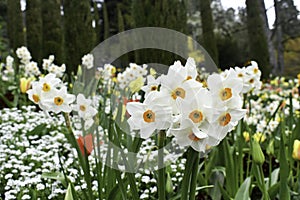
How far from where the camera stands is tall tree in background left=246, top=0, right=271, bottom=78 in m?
7.58

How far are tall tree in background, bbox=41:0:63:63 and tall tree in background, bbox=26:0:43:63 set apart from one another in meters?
0.09

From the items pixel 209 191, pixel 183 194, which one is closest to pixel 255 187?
pixel 209 191

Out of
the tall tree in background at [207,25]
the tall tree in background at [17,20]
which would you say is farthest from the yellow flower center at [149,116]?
A: the tall tree in background at [207,25]

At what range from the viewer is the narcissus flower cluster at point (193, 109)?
788mm

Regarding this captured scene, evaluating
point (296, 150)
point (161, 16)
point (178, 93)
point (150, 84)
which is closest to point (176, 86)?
point (178, 93)

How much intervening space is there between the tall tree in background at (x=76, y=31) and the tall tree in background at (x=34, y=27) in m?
0.54

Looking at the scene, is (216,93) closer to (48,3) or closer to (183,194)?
(183,194)

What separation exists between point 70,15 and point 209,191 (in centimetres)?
382

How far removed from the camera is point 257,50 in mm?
7633

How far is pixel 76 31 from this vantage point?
17.1 feet

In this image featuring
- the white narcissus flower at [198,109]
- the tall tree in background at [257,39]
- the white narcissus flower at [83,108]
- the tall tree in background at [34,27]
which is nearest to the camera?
the white narcissus flower at [198,109]

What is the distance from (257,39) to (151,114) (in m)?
7.17

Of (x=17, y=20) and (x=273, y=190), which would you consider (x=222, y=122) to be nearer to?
(x=273, y=190)

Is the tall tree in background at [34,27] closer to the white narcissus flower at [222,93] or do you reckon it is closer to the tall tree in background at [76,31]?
the tall tree in background at [76,31]
